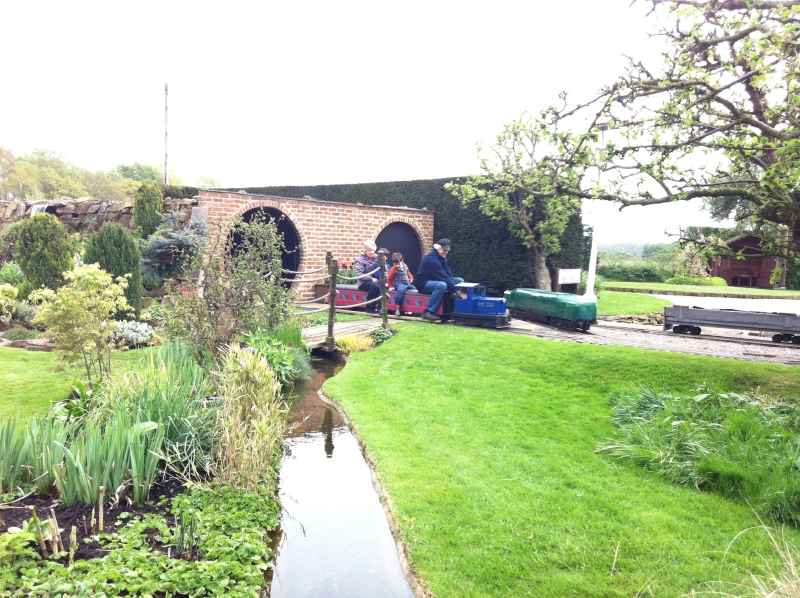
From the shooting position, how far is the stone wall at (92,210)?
13867 mm

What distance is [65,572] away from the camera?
2.74 m

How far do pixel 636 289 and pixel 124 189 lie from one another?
39.9m

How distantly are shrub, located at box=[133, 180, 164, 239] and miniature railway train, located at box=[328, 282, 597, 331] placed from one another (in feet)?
16.5

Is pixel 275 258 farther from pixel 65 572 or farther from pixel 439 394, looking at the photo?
pixel 65 572

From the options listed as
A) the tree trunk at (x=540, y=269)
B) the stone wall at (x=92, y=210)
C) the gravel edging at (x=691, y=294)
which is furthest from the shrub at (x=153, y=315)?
the gravel edging at (x=691, y=294)

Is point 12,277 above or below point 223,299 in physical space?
below

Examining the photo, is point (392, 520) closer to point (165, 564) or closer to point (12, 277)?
point (165, 564)

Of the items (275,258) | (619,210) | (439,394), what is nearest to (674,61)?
(619,210)

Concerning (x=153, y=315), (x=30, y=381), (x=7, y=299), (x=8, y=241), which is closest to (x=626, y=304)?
(x=153, y=315)

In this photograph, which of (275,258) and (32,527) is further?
(275,258)

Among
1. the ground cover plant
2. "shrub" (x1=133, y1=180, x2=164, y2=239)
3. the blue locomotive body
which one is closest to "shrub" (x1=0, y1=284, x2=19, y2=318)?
"shrub" (x1=133, y1=180, x2=164, y2=239)

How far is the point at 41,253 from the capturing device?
981 centimetres

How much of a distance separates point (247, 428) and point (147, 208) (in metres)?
11.0

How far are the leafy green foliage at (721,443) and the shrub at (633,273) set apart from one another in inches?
962
